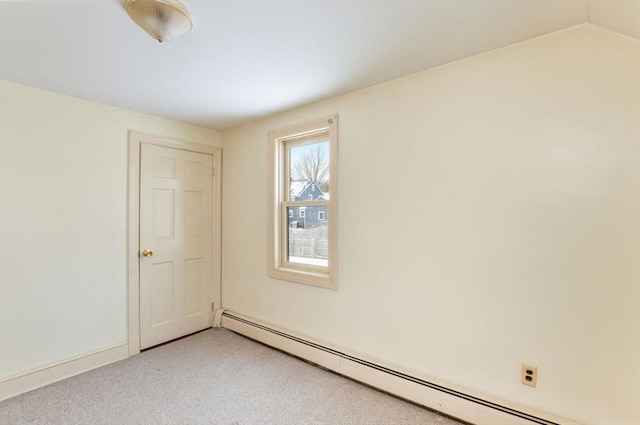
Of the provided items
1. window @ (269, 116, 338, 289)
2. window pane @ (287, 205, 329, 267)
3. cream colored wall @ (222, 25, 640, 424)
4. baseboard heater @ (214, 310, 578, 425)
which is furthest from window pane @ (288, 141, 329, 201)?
baseboard heater @ (214, 310, 578, 425)

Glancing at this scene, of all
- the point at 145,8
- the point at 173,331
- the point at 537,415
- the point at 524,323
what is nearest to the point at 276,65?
the point at 145,8

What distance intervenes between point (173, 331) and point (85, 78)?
2454mm

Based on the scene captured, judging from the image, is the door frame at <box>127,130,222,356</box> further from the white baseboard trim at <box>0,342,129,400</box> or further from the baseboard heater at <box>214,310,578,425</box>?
the baseboard heater at <box>214,310,578,425</box>

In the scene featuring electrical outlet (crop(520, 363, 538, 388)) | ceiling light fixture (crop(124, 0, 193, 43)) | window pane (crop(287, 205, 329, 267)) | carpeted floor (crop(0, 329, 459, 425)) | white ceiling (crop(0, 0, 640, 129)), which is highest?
white ceiling (crop(0, 0, 640, 129))

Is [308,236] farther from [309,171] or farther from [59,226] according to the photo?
[59,226]

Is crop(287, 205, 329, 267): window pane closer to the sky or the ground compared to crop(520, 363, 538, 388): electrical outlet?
closer to the sky

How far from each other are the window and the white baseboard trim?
1558 mm

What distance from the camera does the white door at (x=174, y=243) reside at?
9.42 ft

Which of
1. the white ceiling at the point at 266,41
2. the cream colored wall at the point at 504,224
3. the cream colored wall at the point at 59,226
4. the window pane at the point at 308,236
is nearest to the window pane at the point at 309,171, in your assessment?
the window pane at the point at 308,236

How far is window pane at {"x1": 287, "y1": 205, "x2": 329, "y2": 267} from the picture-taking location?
268cm

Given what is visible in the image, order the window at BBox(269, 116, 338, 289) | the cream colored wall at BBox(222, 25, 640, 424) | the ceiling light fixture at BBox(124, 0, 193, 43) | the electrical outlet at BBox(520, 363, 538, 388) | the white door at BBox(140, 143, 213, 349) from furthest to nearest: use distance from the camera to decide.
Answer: the white door at BBox(140, 143, 213, 349)
the window at BBox(269, 116, 338, 289)
the electrical outlet at BBox(520, 363, 538, 388)
the cream colored wall at BBox(222, 25, 640, 424)
the ceiling light fixture at BBox(124, 0, 193, 43)

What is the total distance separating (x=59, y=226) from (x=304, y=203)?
6.71ft

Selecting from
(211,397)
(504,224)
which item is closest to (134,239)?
(211,397)

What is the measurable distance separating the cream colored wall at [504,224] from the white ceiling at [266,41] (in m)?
0.22
